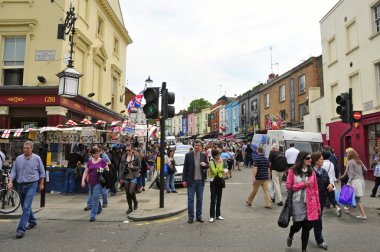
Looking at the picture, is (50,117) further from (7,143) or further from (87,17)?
(87,17)

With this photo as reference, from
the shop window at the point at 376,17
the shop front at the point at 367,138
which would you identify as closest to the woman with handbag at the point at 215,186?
the shop front at the point at 367,138

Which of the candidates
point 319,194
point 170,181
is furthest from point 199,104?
point 319,194

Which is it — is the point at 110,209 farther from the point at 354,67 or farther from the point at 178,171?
the point at 354,67

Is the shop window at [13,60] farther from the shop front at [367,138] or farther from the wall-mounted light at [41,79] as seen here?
the shop front at [367,138]

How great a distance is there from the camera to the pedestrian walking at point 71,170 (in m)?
11.5

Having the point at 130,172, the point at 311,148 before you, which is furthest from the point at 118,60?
the point at 130,172

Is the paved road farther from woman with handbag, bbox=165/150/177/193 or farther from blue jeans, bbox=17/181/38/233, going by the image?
woman with handbag, bbox=165/150/177/193

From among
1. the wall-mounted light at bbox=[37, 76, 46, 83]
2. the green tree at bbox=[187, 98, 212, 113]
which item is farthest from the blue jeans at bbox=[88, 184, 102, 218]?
the green tree at bbox=[187, 98, 212, 113]

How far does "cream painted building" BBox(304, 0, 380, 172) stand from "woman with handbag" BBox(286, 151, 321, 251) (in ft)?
41.2

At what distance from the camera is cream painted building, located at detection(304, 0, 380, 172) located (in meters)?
16.1

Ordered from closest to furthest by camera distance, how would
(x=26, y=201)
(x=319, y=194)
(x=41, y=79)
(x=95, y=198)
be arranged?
(x=319, y=194), (x=26, y=201), (x=95, y=198), (x=41, y=79)

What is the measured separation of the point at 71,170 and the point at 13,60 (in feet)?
24.7

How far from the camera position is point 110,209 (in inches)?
351

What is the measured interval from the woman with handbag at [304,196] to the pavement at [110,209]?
150 inches
